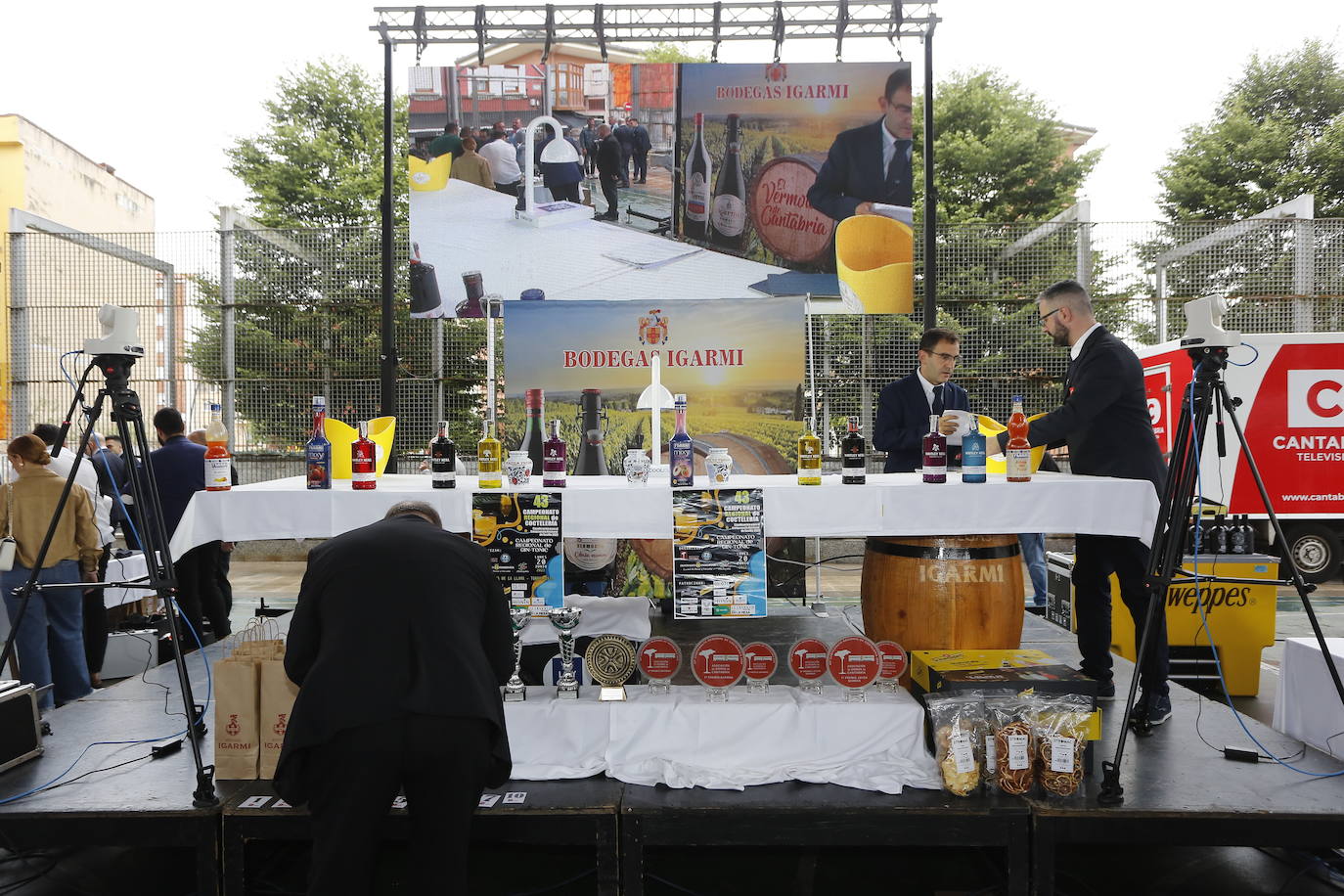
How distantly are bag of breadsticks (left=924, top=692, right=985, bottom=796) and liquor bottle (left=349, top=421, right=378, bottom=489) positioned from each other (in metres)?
1.89

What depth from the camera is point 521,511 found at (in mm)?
2662

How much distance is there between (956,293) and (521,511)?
680cm

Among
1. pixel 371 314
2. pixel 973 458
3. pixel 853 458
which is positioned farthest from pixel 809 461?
pixel 371 314

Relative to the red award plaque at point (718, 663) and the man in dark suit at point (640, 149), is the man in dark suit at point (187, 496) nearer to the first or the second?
the red award plaque at point (718, 663)

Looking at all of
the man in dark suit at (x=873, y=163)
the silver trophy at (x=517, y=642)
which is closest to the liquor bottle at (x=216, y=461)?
the silver trophy at (x=517, y=642)

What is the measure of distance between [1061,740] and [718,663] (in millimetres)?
1015

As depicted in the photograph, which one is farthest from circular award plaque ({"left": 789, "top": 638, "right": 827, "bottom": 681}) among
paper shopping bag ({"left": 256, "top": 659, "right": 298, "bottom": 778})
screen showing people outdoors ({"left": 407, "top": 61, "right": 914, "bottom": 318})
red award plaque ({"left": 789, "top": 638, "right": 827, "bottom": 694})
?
screen showing people outdoors ({"left": 407, "top": 61, "right": 914, "bottom": 318})

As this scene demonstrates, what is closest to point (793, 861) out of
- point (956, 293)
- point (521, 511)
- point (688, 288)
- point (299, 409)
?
point (521, 511)

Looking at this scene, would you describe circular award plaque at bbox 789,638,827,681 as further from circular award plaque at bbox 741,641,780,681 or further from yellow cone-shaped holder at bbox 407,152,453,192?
yellow cone-shaped holder at bbox 407,152,453,192

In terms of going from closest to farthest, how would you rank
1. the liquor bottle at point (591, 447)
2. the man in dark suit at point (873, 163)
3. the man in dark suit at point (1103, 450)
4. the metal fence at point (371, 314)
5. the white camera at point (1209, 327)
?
the white camera at point (1209, 327) → the man in dark suit at point (1103, 450) → the liquor bottle at point (591, 447) → the man in dark suit at point (873, 163) → the metal fence at point (371, 314)

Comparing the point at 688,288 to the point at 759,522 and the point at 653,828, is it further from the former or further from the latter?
the point at 653,828

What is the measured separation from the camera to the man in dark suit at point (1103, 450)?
123 inches

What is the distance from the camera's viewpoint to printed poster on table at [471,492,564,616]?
266cm

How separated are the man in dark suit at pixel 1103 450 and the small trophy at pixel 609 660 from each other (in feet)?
5.06
